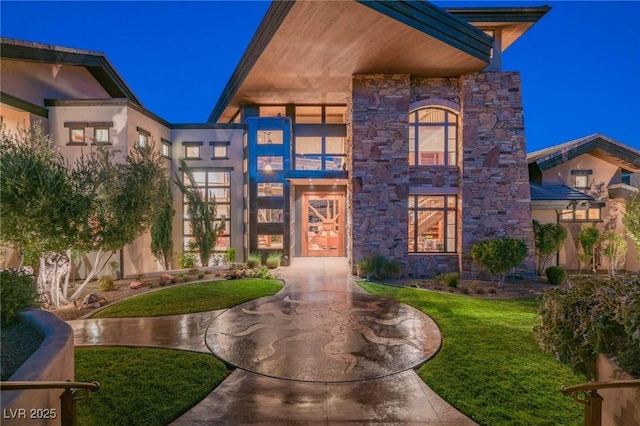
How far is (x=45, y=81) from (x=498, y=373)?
55.0 feet

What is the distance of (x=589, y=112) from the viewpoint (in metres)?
156

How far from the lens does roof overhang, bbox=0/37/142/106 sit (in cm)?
1074

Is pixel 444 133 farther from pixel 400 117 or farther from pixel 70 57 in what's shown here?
pixel 70 57

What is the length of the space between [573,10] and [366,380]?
16084 centimetres

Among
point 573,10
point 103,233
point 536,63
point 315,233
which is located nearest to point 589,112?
point 536,63

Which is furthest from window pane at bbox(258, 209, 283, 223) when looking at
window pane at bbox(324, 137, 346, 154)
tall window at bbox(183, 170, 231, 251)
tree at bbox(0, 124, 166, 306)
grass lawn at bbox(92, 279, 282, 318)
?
tree at bbox(0, 124, 166, 306)

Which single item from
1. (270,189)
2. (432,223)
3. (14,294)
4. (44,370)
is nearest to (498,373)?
(44,370)

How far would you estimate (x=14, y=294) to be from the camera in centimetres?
497

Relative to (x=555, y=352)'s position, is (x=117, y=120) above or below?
above

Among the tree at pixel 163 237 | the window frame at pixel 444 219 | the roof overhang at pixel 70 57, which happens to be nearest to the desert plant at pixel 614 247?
the window frame at pixel 444 219

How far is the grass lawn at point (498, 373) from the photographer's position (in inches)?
156

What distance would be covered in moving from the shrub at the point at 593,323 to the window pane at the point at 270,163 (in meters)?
11.9

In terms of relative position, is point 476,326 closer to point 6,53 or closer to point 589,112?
point 6,53

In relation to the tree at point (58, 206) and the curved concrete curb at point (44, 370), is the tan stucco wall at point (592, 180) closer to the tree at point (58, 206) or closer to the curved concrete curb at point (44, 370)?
the tree at point (58, 206)
